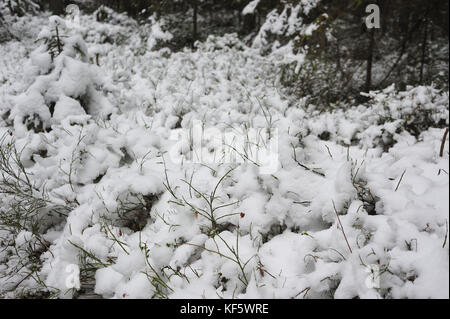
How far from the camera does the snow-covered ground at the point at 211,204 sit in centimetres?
157

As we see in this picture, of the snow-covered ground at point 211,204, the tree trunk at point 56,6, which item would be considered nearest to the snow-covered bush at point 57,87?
the snow-covered ground at point 211,204

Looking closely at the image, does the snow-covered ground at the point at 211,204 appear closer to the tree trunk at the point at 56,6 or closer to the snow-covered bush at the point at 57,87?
the snow-covered bush at the point at 57,87

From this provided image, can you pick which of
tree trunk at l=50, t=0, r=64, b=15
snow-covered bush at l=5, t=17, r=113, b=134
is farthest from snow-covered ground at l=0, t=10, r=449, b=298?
tree trunk at l=50, t=0, r=64, b=15

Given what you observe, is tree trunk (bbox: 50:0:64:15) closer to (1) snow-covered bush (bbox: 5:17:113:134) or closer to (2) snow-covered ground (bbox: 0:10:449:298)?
(1) snow-covered bush (bbox: 5:17:113:134)

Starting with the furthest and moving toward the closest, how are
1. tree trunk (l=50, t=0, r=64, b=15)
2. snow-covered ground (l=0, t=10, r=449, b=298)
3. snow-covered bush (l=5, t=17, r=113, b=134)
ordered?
tree trunk (l=50, t=0, r=64, b=15) → snow-covered bush (l=5, t=17, r=113, b=134) → snow-covered ground (l=0, t=10, r=449, b=298)

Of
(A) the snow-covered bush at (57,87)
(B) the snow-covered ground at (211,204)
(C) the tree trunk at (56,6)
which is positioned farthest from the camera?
(C) the tree trunk at (56,6)

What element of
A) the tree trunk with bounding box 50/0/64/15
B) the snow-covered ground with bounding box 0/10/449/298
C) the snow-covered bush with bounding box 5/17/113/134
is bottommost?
the snow-covered ground with bounding box 0/10/449/298

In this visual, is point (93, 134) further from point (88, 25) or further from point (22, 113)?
point (88, 25)

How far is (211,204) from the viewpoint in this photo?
6.90 ft

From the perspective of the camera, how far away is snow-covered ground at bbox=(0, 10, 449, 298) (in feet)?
5.15

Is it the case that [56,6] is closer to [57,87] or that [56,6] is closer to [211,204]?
[57,87]

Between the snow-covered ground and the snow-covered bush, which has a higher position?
the snow-covered bush

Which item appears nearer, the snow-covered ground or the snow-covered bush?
the snow-covered ground
